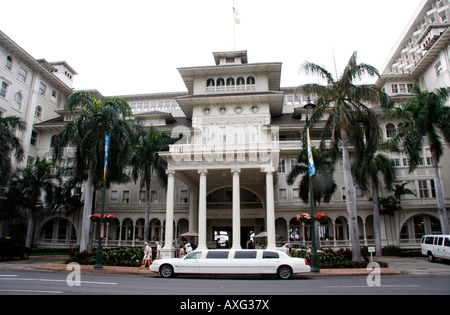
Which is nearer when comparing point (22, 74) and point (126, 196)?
point (22, 74)

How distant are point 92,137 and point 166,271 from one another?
13.9 m

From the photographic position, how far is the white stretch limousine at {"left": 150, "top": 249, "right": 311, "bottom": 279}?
14.9 m

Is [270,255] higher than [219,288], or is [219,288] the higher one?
[270,255]

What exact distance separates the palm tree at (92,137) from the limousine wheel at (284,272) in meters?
15.7

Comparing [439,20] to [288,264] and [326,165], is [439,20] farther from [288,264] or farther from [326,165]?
[288,264]

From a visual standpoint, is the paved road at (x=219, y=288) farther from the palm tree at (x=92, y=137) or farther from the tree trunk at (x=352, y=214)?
the palm tree at (x=92, y=137)

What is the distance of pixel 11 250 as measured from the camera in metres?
25.4

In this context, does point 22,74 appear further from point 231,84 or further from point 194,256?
point 194,256

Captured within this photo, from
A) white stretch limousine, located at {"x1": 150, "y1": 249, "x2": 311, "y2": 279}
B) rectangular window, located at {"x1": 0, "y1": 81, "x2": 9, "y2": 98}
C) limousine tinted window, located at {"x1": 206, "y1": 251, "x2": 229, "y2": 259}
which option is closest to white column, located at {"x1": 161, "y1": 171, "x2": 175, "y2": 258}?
white stretch limousine, located at {"x1": 150, "y1": 249, "x2": 311, "y2": 279}

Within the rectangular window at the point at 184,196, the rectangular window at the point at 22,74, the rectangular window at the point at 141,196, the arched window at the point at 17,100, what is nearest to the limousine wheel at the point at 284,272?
the rectangular window at the point at 184,196

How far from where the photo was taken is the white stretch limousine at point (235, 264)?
1487 centimetres

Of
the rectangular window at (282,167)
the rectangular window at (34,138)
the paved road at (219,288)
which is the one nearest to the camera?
the paved road at (219,288)

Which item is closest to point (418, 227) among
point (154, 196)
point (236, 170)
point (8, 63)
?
point (236, 170)

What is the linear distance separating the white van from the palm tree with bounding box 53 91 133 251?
81.8 feet
